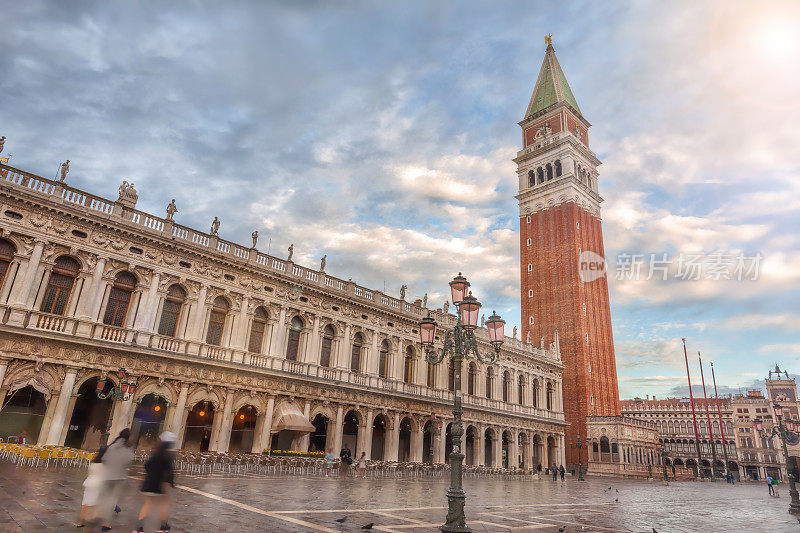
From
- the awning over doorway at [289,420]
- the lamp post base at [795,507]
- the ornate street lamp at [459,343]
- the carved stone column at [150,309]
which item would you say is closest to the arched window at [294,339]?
the awning over doorway at [289,420]

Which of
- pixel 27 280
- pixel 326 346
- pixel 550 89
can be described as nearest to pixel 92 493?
pixel 27 280

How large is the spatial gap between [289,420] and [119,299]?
10022mm

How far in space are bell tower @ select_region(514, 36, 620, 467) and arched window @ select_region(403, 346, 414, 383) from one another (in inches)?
926

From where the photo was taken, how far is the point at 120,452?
7.62m

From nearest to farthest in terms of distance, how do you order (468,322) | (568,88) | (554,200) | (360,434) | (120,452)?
(120,452), (468,322), (360,434), (554,200), (568,88)

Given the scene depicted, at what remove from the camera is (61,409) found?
19.6 m

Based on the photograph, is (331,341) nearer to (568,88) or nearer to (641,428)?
(641,428)

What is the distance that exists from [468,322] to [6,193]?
19889mm

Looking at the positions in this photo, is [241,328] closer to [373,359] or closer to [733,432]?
[373,359]

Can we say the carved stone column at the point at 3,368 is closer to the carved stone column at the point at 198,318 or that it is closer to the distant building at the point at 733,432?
the carved stone column at the point at 198,318

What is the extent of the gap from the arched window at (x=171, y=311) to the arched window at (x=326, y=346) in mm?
8497

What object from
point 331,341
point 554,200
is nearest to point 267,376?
point 331,341

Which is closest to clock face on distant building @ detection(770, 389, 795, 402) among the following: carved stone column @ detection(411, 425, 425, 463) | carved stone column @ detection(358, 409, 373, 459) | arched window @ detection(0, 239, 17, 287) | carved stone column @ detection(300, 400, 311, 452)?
carved stone column @ detection(411, 425, 425, 463)

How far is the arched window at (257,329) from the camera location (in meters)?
26.4
